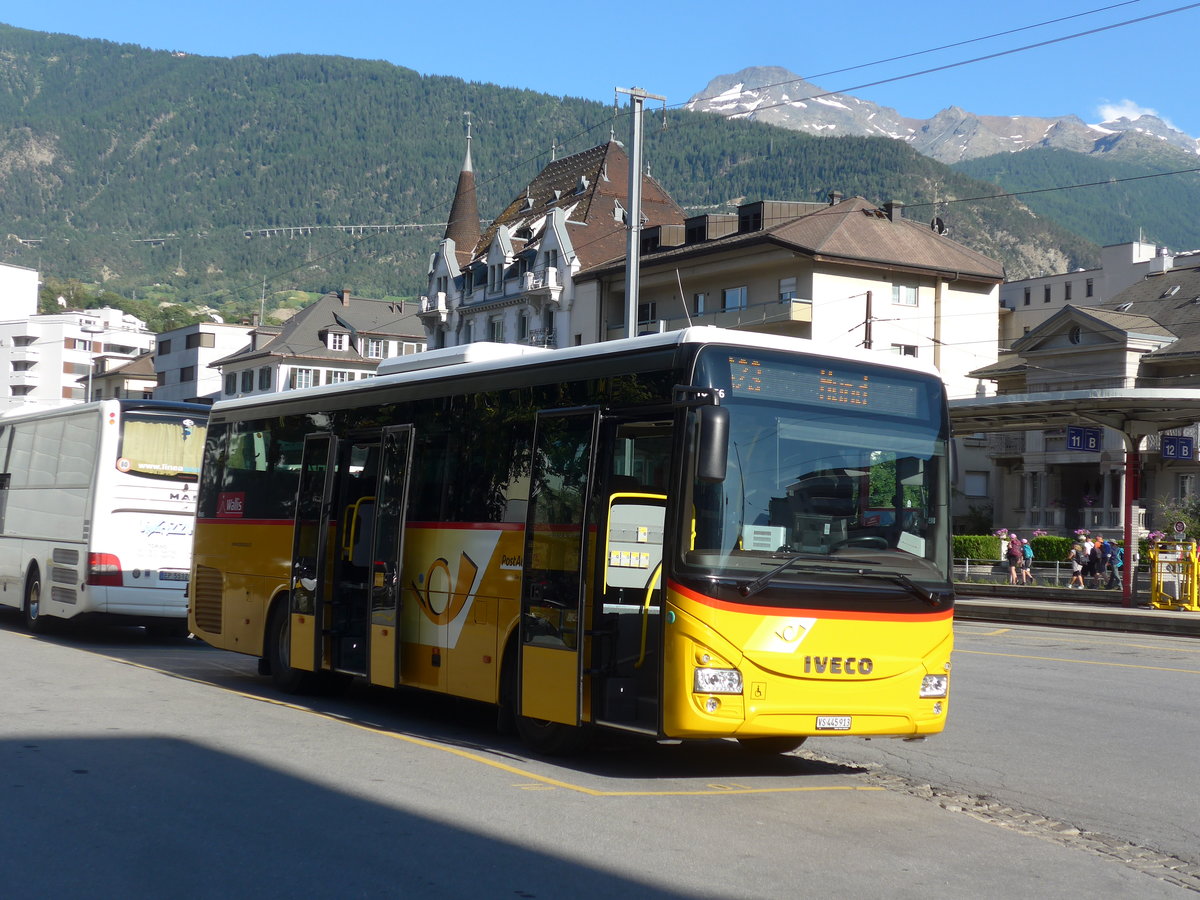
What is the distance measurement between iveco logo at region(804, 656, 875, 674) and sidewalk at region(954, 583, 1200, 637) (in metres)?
13.1

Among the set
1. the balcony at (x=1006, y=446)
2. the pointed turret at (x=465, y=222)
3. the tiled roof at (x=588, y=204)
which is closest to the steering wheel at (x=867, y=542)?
the balcony at (x=1006, y=446)

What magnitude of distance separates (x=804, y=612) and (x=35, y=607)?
16121mm

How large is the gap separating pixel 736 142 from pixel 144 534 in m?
181

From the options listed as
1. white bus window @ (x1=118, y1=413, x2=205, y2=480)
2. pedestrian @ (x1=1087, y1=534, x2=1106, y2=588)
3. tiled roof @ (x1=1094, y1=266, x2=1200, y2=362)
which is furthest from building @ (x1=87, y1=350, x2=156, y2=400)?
white bus window @ (x1=118, y1=413, x2=205, y2=480)

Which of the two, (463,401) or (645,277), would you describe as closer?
(463,401)

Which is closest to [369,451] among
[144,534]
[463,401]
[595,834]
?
[463,401]

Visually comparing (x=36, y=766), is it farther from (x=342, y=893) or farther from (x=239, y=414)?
(x=239, y=414)

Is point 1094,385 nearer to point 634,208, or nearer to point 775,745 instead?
point 634,208

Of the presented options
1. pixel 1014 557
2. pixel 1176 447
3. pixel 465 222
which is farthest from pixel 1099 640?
pixel 465 222

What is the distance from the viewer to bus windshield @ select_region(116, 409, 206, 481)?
20609 mm

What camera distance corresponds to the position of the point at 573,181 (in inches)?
3504

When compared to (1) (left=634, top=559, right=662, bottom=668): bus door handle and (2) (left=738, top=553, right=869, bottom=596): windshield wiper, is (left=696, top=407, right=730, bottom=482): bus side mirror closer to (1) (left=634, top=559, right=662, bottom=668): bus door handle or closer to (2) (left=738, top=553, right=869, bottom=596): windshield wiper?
(2) (left=738, top=553, right=869, bottom=596): windshield wiper

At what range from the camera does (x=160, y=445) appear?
68.2ft

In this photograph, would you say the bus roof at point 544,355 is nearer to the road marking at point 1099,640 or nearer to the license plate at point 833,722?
the license plate at point 833,722
